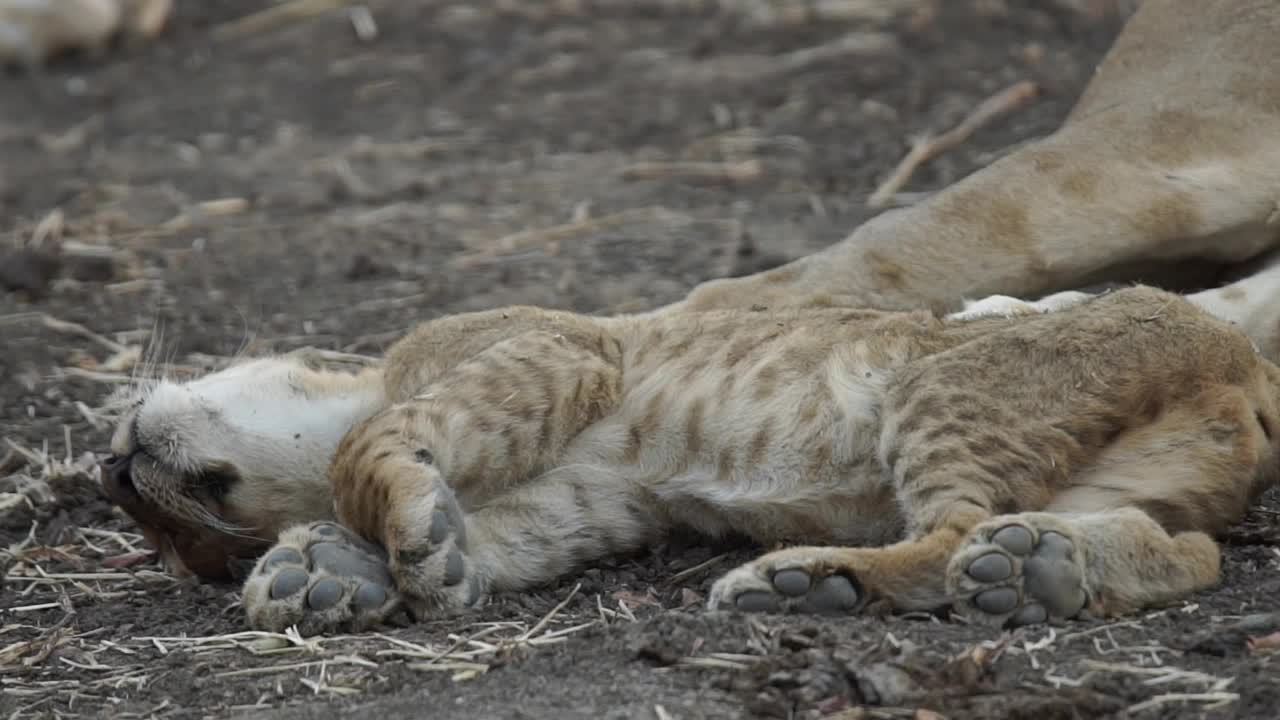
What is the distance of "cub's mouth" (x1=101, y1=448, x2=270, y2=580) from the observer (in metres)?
4.54

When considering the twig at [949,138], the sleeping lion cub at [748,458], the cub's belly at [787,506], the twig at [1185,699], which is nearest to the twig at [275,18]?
the twig at [949,138]

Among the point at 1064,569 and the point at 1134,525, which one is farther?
the point at 1134,525

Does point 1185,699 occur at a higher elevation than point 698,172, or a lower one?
higher

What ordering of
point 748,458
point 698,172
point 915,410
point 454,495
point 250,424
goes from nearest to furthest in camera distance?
point 915,410
point 454,495
point 748,458
point 250,424
point 698,172

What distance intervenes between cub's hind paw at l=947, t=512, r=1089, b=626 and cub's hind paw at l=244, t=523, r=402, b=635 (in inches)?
45.6

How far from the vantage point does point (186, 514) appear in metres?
4.53

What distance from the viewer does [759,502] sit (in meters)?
4.26

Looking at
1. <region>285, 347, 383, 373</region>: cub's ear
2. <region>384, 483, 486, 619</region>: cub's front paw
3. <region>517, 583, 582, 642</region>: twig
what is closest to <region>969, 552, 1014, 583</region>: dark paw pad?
<region>517, 583, 582, 642</region>: twig

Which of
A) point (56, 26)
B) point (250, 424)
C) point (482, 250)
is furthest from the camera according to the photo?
point (56, 26)

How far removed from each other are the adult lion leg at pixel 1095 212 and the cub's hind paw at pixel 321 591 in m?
1.60

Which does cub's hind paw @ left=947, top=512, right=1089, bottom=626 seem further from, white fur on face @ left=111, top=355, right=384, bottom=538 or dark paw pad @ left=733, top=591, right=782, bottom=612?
white fur on face @ left=111, top=355, right=384, bottom=538

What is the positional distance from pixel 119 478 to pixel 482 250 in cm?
300

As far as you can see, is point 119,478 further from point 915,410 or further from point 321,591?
point 915,410

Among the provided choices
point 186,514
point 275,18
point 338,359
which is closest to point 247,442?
point 186,514
